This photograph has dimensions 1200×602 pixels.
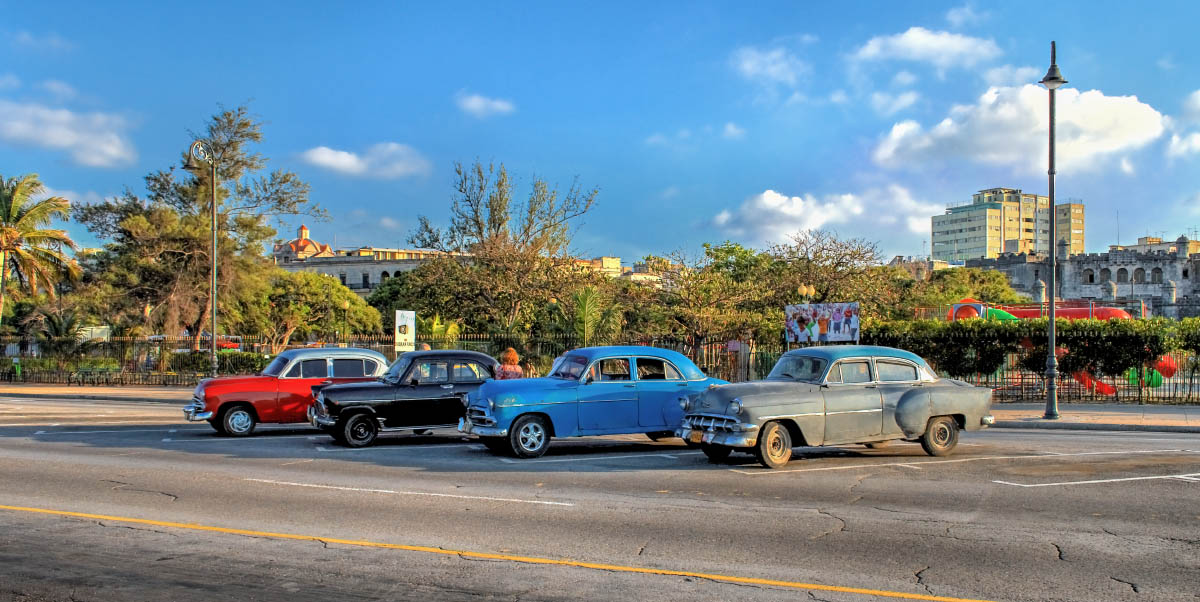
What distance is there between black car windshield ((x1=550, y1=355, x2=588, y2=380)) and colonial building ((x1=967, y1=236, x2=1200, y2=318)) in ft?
313

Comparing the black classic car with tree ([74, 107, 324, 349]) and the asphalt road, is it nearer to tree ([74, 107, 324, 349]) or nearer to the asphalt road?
the asphalt road

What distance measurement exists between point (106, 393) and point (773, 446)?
27.4 m

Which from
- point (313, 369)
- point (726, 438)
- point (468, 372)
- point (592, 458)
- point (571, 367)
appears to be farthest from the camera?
point (313, 369)

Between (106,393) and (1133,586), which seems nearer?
(1133,586)

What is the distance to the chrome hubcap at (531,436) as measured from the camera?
45.1 feet

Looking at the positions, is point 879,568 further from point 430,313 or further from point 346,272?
point 346,272

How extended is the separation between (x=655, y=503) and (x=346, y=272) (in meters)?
123

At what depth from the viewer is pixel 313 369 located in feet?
57.3

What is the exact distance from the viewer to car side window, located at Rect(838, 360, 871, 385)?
12.9 metres

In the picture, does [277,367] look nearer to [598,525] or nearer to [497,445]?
[497,445]

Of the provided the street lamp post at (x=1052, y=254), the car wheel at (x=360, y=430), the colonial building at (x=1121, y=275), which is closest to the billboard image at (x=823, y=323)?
the street lamp post at (x=1052, y=254)

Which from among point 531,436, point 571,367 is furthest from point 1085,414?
point 531,436

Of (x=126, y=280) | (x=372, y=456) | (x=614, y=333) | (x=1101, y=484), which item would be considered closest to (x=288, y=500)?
(x=372, y=456)

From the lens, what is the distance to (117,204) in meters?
44.8
